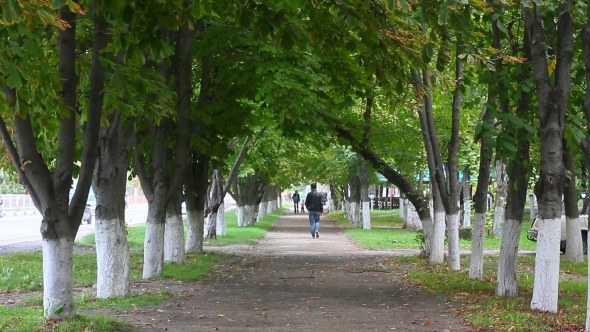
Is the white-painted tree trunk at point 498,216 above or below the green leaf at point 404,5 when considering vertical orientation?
below

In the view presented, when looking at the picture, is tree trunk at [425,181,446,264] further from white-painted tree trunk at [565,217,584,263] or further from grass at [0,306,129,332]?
grass at [0,306,129,332]

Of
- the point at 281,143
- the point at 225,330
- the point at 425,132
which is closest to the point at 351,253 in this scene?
the point at 281,143

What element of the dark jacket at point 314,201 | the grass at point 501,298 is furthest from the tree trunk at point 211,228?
the grass at point 501,298

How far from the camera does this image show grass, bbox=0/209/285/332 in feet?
28.2

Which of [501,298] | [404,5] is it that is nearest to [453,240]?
[501,298]

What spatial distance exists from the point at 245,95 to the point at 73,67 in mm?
8147

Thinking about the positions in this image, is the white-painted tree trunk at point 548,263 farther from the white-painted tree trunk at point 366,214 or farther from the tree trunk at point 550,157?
the white-painted tree trunk at point 366,214

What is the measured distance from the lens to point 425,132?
1675 centimetres

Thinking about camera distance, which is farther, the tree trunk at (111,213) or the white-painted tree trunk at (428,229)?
the white-painted tree trunk at (428,229)

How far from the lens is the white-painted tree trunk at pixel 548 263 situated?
9859 millimetres

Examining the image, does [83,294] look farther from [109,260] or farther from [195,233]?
[195,233]

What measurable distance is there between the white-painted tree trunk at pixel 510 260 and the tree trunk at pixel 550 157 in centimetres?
162

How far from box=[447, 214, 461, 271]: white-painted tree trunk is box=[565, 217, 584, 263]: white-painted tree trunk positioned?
402cm

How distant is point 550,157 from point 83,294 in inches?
284
